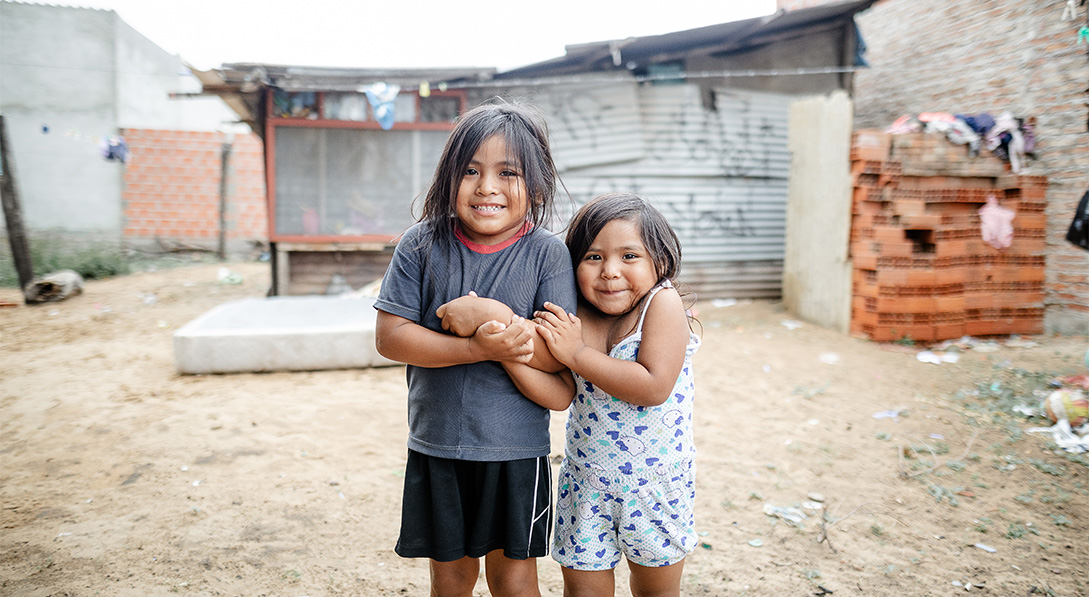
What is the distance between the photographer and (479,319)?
1.45 meters

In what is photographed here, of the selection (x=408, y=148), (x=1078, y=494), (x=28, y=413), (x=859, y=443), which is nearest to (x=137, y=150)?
(x=408, y=148)

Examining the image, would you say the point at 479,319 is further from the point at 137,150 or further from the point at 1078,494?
the point at 137,150

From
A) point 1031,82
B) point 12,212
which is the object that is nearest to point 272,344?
point 12,212

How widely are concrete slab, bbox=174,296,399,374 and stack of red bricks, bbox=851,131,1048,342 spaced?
4.23 metres

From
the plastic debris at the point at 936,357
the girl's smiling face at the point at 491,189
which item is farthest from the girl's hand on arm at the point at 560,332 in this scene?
the plastic debris at the point at 936,357

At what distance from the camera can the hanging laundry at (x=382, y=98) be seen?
7.09m

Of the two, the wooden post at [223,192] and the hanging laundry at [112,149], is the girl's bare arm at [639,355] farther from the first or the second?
the wooden post at [223,192]

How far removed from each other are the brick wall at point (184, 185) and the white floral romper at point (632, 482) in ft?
39.0

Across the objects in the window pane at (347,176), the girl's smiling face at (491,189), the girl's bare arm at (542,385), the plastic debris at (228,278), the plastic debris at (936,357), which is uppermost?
the window pane at (347,176)

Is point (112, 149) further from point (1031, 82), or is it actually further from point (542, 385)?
point (1031, 82)

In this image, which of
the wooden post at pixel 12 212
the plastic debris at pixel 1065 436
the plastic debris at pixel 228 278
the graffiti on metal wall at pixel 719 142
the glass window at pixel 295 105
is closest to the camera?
the plastic debris at pixel 1065 436

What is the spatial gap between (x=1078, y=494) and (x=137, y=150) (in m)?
13.6

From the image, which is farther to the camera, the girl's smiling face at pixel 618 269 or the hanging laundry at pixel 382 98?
the hanging laundry at pixel 382 98

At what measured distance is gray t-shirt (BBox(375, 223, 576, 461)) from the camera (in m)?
1.53
